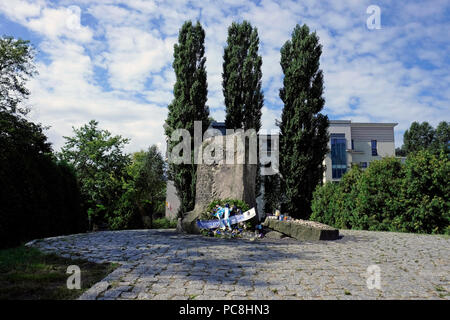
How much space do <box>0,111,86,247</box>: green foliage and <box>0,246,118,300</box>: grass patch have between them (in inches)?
77.1

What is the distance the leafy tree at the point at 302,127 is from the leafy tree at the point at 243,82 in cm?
181

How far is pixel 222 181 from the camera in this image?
11.1m

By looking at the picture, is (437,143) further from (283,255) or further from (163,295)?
(163,295)

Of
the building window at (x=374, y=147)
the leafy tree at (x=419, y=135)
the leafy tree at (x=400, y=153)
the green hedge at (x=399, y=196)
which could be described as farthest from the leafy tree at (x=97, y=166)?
the leafy tree at (x=400, y=153)

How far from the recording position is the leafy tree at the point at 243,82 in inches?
742

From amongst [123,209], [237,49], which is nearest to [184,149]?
[123,209]

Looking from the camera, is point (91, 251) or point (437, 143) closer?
point (91, 251)

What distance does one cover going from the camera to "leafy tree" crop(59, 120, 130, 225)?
16.6 meters

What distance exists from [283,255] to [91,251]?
4265mm

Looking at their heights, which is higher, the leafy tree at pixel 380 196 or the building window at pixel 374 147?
the building window at pixel 374 147

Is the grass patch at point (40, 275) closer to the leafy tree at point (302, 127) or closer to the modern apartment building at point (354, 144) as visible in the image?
the leafy tree at point (302, 127)

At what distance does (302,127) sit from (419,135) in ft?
119
